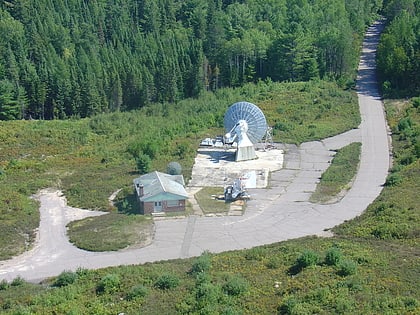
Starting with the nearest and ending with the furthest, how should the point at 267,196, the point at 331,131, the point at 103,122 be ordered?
the point at 267,196
the point at 331,131
the point at 103,122

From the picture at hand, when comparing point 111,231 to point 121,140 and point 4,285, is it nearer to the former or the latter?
point 4,285

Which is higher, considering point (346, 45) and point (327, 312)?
point (346, 45)

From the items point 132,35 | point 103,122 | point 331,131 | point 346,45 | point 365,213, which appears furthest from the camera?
point 132,35

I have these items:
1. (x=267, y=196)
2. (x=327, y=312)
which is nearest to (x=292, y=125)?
(x=267, y=196)

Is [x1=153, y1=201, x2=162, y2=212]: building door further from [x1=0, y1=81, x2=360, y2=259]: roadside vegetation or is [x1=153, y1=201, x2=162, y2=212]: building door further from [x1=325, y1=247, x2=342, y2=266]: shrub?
[x1=325, y1=247, x2=342, y2=266]: shrub

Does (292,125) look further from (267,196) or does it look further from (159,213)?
(159,213)

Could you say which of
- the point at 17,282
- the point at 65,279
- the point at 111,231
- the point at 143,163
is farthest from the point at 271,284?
the point at 143,163

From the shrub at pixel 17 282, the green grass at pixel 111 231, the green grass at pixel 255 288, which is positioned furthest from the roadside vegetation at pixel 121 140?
the green grass at pixel 255 288
